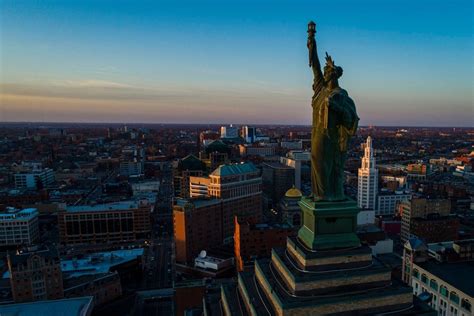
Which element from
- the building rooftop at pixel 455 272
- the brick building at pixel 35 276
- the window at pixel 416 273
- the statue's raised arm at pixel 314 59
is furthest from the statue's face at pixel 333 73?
the brick building at pixel 35 276

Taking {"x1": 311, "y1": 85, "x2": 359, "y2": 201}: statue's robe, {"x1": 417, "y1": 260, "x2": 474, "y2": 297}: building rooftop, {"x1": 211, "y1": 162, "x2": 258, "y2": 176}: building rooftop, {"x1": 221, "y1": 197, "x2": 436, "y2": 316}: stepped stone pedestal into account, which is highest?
{"x1": 311, "y1": 85, "x2": 359, "y2": 201}: statue's robe

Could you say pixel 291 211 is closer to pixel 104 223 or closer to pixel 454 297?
pixel 104 223

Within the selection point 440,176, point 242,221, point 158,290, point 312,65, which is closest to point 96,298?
point 158,290

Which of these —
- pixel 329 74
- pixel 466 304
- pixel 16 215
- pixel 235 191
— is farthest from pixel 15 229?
pixel 466 304

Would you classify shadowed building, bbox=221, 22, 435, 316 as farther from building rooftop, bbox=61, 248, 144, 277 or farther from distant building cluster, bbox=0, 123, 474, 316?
building rooftop, bbox=61, 248, 144, 277

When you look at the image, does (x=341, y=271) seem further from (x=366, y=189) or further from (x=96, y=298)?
(x=366, y=189)

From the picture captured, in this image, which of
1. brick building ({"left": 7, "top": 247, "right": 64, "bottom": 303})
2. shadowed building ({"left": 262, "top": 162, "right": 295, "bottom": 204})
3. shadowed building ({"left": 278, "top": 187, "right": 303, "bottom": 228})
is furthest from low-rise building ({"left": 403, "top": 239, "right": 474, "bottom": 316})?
shadowed building ({"left": 262, "top": 162, "right": 295, "bottom": 204})
